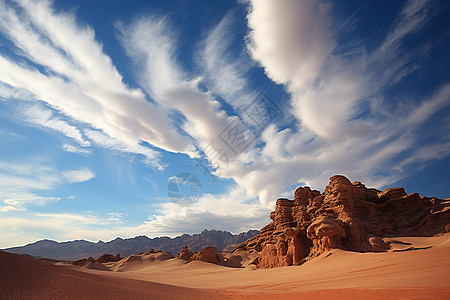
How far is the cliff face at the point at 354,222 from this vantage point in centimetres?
2305

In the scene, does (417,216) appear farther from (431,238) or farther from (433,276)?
(433,276)

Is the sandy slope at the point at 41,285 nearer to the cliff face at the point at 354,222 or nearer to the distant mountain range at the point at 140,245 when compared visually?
the cliff face at the point at 354,222

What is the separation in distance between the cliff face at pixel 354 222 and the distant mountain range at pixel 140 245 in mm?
119903

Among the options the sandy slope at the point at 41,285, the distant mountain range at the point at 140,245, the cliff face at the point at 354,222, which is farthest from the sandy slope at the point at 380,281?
the distant mountain range at the point at 140,245

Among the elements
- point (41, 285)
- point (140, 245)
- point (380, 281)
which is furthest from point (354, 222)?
point (140, 245)

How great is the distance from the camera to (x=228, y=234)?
6526 inches

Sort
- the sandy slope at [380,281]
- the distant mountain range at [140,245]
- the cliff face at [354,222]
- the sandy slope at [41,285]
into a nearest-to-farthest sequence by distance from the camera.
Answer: the sandy slope at [41,285] → the sandy slope at [380,281] → the cliff face at [354,222] → the distant mountain range at [140,245]

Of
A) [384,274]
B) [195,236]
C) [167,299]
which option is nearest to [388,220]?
[384,274]

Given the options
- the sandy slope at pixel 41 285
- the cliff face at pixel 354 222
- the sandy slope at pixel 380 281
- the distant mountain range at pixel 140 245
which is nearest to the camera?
the sandy slope at pixel 41 285

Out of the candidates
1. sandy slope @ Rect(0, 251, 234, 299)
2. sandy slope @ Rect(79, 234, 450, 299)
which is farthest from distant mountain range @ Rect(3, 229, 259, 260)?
sandy slope @ Rect(0, 251, 234, 299)

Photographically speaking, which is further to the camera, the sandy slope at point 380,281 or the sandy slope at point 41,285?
the sandy slope at point 380,281

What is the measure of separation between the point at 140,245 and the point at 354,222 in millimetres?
164734

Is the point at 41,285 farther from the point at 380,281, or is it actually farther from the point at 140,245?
the point at 140,245

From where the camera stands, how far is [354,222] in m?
25.1
